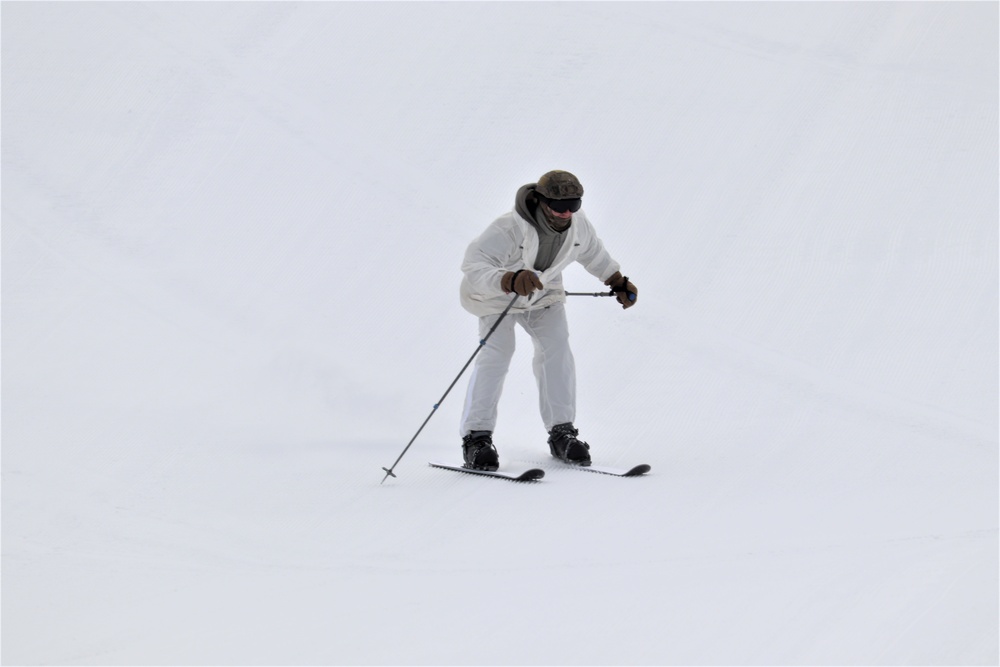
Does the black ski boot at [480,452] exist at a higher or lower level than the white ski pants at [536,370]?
lower

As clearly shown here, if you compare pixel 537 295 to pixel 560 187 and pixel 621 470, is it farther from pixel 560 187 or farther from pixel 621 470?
pixel 621 470

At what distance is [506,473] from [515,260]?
2.56 ft

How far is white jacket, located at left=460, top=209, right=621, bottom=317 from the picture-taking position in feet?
13.9

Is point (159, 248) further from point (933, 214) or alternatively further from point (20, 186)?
point (933, 214)

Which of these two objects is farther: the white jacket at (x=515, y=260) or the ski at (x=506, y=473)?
the white jacket at (x=515, y=260)

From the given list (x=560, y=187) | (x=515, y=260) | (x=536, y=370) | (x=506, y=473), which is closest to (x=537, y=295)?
(x=515, y=260)

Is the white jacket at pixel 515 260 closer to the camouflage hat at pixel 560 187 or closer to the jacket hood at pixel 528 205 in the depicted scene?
the jacket hood at pixel 528 205

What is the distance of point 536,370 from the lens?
459 centimetres

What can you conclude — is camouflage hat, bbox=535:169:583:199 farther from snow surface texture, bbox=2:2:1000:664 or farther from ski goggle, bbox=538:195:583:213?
snow surface texture, bbox=2:2:1000:664

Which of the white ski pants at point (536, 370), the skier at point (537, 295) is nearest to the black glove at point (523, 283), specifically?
the skier at point (537, 295)

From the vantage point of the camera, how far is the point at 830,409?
4871 millimetres

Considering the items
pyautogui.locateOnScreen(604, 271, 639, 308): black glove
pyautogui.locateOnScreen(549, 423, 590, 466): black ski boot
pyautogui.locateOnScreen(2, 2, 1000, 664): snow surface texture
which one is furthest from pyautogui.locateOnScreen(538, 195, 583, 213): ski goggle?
pyautogui.locateOnScreen(2, 2, 1000, 664): snow surface texture

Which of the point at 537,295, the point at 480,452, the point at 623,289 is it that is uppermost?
the point at 623,289

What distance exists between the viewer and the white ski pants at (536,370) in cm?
444
